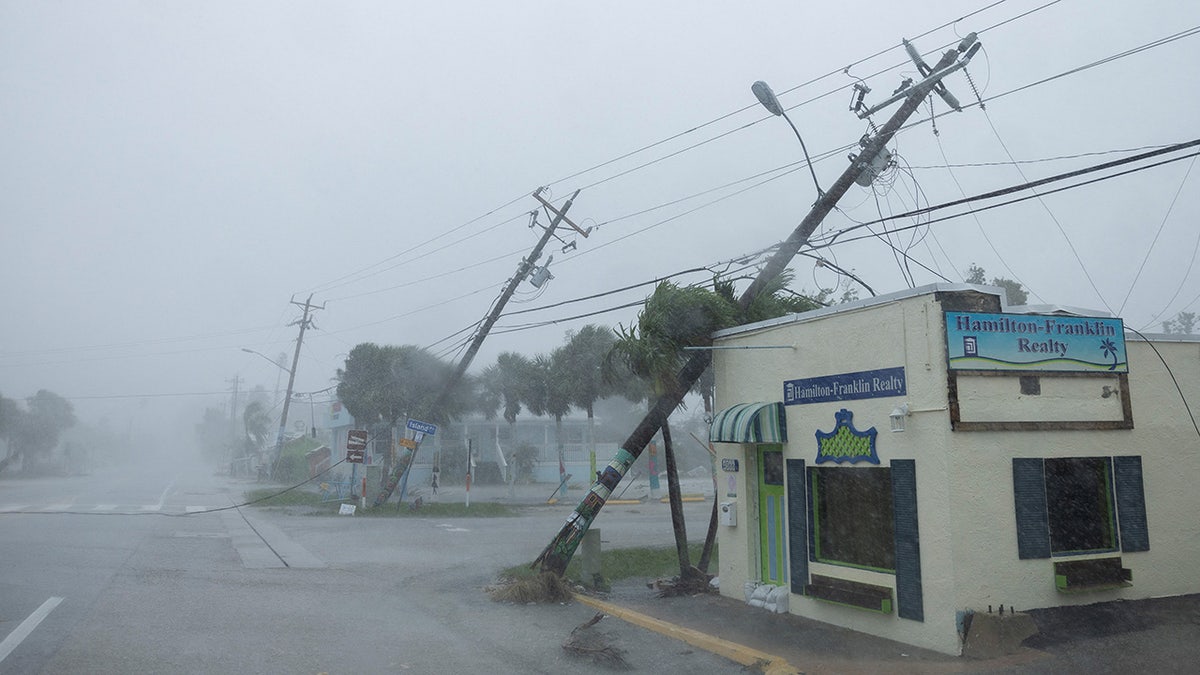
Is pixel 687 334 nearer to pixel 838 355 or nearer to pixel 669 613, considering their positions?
pixel 838 355

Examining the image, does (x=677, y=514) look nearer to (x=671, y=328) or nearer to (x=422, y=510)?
(x=671, y=328)

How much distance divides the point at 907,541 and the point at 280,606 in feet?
25.8

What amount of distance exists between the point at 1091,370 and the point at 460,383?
87.9ft

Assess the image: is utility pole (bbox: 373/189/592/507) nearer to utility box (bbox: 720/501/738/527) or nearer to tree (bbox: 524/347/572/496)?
tree (bbox: 524/347/572/496)

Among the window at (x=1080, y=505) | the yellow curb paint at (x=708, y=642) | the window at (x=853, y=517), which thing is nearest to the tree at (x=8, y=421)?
the yellow curb paint at (x=708, y=642)

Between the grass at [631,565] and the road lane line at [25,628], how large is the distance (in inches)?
235

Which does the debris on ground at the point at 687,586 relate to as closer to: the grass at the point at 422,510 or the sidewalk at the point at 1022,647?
the sidewalk at the point at 1022,647

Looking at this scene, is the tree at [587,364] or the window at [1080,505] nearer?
the window at [1080,505]

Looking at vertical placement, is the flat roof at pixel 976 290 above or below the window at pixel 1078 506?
above

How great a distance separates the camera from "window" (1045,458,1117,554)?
908 centimetres

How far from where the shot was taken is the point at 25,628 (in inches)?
367

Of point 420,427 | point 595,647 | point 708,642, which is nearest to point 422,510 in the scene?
point 420,427

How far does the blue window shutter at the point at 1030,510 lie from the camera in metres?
8.67

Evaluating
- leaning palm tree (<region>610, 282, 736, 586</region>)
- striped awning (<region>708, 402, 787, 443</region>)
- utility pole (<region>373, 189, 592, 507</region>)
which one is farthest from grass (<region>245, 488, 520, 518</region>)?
striped awning (<region>708, 402, 787, 443</region>)
